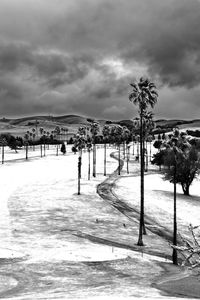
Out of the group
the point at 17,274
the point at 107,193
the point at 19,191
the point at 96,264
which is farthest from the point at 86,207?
the point at 17,274

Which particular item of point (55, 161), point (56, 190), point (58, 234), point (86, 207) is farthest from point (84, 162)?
point (58, 234)

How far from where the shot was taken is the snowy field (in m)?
34.8

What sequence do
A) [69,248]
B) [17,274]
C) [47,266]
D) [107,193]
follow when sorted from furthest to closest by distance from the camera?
[107,193]
[69,248]
[47,266]
[17,274]

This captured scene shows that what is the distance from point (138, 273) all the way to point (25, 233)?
2215 centimetres

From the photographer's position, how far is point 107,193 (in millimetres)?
97875

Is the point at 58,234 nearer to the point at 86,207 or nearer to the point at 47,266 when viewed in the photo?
the point at 47,266

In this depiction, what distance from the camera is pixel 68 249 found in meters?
50.3

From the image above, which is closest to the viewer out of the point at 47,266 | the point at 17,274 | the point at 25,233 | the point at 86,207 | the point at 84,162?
the point at 17,274

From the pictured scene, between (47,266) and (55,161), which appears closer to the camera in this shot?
(47,266)

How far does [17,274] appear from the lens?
39.6 metres

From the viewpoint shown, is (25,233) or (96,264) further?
(25,233)

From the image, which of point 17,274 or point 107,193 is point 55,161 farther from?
point 17,274

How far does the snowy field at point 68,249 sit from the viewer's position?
34.8 m

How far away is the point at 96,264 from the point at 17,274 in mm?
9368
